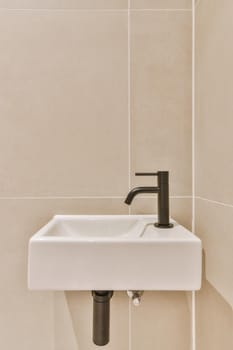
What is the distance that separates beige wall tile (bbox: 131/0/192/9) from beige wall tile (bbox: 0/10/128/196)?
2.8 inches

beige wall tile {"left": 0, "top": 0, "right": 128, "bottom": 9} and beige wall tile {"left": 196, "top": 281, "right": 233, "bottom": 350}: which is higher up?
beige wall tile {"left": 0, "top": 0, "right": 128, "bottom": 9}

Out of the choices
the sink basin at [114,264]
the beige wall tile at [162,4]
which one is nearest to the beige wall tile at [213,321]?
the sink basin at [114,264]

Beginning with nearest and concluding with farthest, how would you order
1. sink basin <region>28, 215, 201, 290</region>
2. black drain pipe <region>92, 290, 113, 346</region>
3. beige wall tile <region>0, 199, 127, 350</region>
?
sink basin <region>28, 215, 201, 290</region> < black drain pipe <region>92, 290, 113, 346</region> < beige wall tile <region>0, 199, 127, 350</region>

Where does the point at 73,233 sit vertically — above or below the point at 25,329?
above

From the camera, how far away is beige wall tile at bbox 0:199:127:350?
3.52 feet

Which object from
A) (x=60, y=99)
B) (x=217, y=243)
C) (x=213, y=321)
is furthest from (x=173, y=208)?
(x=60, y=99)

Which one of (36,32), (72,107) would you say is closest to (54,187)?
(72,107)

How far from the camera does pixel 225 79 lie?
810 mm

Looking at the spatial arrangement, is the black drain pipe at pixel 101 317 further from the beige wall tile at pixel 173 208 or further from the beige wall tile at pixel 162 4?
the beige wall tile at pixel 162 4

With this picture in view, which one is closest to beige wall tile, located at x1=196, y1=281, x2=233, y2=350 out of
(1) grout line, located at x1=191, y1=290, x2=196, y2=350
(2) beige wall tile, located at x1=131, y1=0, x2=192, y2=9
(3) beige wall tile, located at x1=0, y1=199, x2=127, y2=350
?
(1) grout line, located at x1=191, y1=290, x2=196, y2=350

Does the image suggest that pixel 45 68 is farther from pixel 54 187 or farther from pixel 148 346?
pixel 148 346

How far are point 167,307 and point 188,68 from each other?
91cm

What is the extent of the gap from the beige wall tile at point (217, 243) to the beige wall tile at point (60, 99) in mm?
316

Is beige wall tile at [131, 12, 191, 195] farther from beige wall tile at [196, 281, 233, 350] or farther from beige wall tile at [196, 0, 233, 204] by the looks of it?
beige wall tile at [196, 281, 233, 350]
